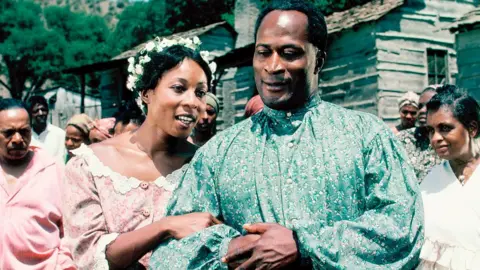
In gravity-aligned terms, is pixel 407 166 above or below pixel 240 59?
below

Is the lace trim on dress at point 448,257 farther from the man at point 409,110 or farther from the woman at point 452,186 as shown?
the man at point 409,110

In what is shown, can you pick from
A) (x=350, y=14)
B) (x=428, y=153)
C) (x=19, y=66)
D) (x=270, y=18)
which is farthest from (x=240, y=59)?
(x=19, y=66)

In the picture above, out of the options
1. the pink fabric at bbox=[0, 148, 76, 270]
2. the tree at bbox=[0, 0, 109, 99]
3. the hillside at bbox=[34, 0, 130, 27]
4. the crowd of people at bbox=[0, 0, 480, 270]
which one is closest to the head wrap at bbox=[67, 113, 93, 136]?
the pink fabric at bbox=[0, 148, 76, 270]

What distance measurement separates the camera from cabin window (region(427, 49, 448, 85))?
13258mm

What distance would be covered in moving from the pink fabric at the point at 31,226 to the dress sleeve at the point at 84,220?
1009mm

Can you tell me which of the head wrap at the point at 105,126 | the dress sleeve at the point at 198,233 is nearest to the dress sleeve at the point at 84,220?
the dress sleeve at the point at 198,233

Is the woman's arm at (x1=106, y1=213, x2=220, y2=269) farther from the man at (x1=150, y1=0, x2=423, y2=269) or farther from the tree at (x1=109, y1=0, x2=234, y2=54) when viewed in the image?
the tree at (x1=109, y1=0, x2=234, y2=54)

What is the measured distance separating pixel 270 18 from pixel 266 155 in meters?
0.54

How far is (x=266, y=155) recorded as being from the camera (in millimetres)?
2268

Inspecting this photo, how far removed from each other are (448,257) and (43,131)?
5475 mm

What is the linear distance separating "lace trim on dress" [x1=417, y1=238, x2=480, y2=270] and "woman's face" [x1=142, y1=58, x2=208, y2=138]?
1.50 meters

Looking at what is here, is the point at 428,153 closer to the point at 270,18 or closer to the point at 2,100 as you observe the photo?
the point at 270,18

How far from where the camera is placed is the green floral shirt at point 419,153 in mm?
4238

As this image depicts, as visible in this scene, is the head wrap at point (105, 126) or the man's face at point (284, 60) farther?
the head wrap at point (105, 126)
